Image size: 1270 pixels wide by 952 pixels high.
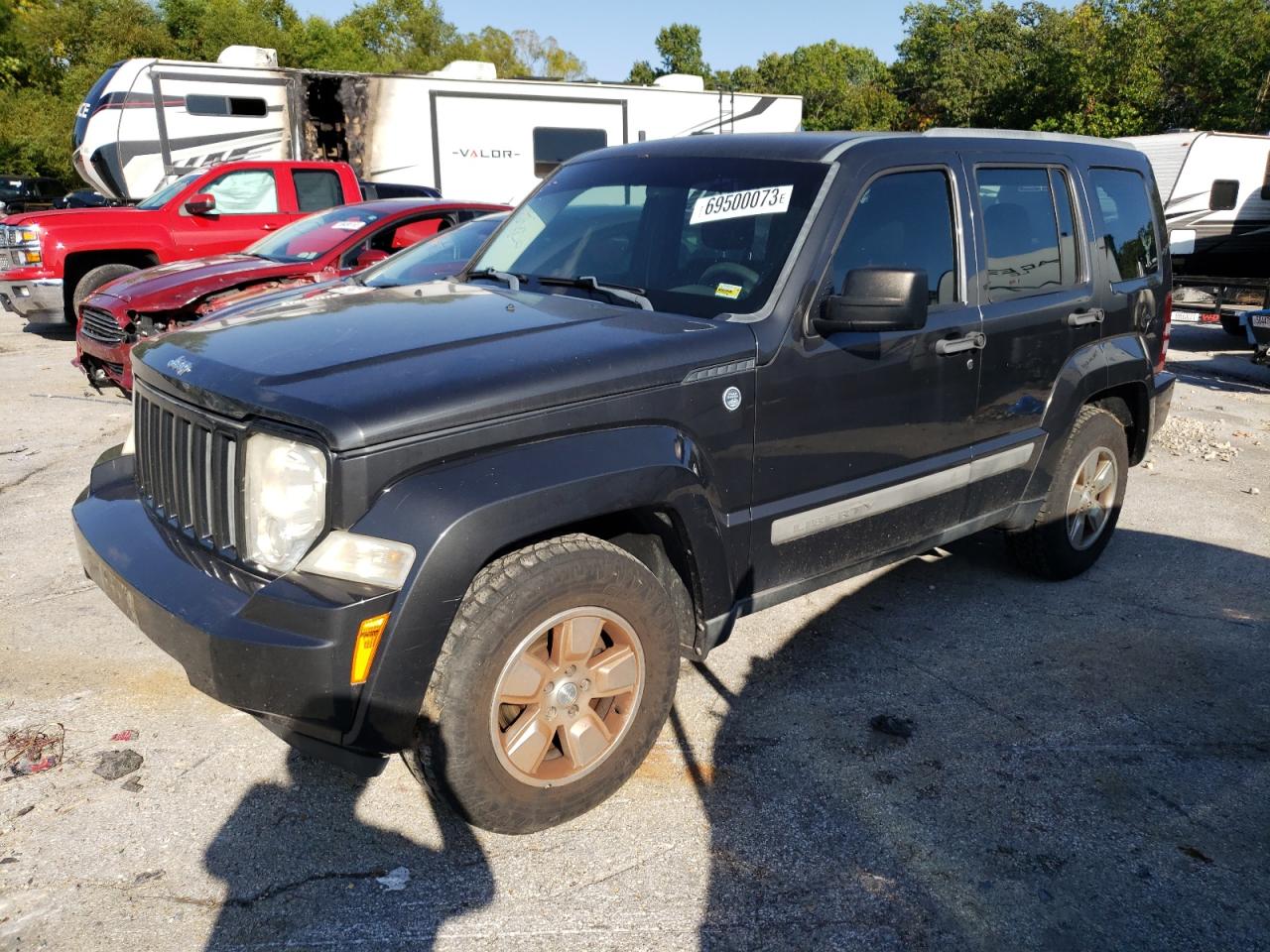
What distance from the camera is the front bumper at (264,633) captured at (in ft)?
7.80

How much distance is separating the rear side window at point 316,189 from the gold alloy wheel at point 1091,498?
31.8 ft

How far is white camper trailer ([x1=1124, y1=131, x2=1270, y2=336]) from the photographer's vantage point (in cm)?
1383

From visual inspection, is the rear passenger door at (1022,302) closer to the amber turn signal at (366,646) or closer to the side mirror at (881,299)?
Result: the side mirror at (881,299)

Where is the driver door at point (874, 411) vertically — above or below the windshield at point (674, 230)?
below

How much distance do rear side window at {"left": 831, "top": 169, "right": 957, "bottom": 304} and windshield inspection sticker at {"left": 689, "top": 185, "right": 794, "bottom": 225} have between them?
0.25 meters

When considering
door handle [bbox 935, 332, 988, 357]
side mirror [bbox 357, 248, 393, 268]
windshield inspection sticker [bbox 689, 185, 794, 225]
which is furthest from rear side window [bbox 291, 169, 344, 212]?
door handle [bbox 935, 332, 988, 357]

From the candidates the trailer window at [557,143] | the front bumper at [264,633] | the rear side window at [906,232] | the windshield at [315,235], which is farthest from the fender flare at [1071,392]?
the trailer window at [557,143]

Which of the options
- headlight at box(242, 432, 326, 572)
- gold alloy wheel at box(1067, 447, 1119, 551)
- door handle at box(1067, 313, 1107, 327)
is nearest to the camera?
headlight at box(242, 432, 326, 572)

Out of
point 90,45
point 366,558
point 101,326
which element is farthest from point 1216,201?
point 90,45

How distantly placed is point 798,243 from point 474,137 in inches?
579

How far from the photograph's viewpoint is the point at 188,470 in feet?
9.33

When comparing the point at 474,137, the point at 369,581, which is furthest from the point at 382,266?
the point at 474,137

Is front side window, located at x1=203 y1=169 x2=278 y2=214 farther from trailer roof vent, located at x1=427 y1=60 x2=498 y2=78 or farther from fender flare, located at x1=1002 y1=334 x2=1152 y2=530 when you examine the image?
fender flare, located at x1=1002 y1=334 x2=1152 y2=530

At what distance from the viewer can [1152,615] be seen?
460 centimetres
